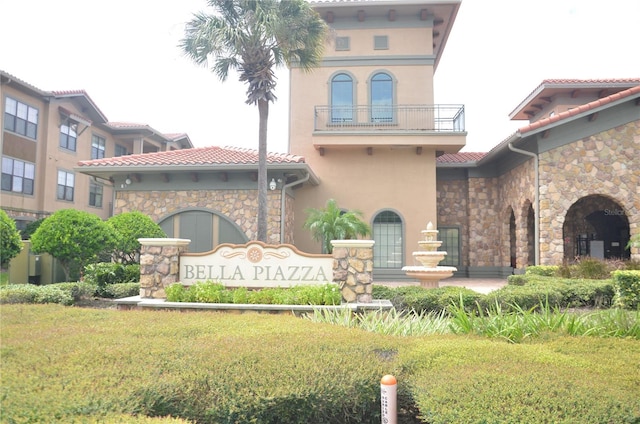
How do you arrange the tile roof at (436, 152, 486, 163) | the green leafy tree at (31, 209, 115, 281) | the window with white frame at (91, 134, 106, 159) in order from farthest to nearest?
1. the window with white frame at (91, 134, 106, 159)
2. the tile roof at (436, 152, 486, 163)
3. the green leafy tree at (31, 209, 115, 281)

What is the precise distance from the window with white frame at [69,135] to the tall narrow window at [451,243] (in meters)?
19.7

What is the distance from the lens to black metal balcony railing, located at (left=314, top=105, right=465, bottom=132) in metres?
18.8

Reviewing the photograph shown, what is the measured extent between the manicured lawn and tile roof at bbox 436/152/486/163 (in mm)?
15844

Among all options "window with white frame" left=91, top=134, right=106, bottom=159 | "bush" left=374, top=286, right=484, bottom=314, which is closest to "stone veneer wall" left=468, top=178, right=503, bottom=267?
"bush" left=374, top=286, right=484, bottom=314

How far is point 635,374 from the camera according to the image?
4.02 meters

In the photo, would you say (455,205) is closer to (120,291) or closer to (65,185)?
(120,291)

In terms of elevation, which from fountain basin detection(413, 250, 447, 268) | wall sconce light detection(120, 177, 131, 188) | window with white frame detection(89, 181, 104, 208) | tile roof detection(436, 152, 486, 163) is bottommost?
fountain basin detection(413, 250, 447, 268)

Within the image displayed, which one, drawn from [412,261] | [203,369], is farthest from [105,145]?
[203,369]

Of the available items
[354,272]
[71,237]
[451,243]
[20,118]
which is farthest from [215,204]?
[20,118]

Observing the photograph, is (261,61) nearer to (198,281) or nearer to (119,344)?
(198,281)

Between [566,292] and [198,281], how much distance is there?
7879 mm

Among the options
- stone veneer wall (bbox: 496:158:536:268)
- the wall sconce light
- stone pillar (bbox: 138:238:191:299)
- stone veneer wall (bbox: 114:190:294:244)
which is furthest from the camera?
the wall sconce light

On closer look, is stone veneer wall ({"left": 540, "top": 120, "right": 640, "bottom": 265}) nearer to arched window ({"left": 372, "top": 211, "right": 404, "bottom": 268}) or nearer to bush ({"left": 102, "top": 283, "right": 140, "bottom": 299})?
arched window ({"left": 372, "top": 211, "right": 404, "bottom": 268})

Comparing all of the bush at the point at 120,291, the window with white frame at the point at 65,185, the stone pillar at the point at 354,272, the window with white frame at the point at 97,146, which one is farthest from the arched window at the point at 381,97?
the window with white frame at the point at 97,146
